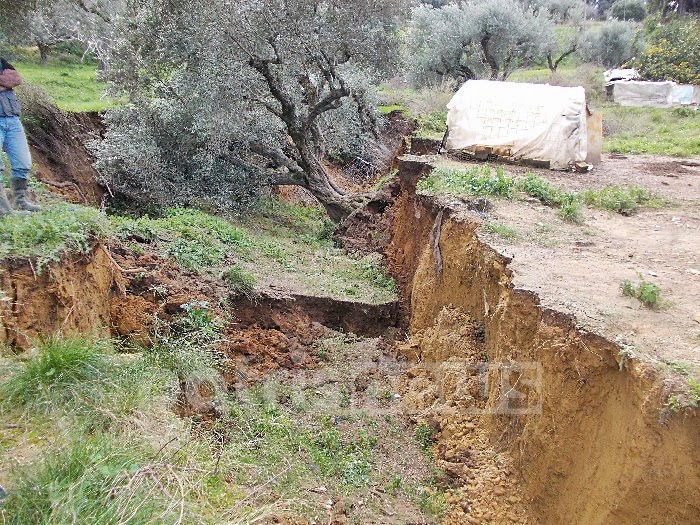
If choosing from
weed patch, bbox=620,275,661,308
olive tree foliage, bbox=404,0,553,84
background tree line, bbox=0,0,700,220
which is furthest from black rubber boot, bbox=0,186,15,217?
olive tree foliage, bbox=404,0,553,84

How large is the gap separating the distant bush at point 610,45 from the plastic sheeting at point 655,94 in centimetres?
659

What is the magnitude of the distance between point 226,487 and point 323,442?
2356 mm

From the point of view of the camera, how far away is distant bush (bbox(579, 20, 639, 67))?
26188 millimetres

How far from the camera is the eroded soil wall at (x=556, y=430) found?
371 centimetres

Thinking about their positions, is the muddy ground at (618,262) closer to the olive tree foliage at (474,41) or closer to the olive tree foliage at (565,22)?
the olive tree foliage at (474,41)

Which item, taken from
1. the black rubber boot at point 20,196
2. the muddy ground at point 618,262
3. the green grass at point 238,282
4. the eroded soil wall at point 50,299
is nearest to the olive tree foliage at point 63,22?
the black rubber boot at point 20,196

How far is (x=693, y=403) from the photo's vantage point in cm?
352

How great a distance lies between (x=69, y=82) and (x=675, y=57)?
21.3 meters

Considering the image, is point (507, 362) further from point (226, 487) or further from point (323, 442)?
point (226, 487)

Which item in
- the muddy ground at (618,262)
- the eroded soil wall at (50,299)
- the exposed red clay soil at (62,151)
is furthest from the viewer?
the exposed red clay soil at (62,151)

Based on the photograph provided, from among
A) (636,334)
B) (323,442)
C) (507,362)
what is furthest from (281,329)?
(636,334)

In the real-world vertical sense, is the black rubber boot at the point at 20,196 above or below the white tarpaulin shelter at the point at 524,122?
below

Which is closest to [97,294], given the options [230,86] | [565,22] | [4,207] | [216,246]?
[4,207]

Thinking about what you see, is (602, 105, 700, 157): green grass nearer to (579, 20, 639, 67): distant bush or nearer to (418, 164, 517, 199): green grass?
(418, 164, 517, 199): green grass
